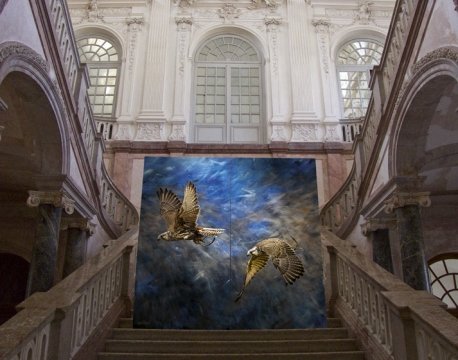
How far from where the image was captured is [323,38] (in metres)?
14.1

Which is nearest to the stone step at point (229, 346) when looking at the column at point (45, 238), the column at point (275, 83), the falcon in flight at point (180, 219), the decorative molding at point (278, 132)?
the falcon in flight at point (180, 219)

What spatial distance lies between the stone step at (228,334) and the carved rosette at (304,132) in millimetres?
7063

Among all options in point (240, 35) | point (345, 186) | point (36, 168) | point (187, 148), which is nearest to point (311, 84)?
point (240, 35)

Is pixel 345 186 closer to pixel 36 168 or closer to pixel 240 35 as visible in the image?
pixel 36 168

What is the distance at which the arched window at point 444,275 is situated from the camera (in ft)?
34.1

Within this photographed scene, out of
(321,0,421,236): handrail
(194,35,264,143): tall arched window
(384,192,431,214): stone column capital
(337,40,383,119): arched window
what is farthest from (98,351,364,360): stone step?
(337,40,383,119): arched window

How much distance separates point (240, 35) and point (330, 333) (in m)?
10.4

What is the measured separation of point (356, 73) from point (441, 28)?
8732mm

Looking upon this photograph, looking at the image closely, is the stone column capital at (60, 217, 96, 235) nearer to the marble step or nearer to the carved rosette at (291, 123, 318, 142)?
the marble step

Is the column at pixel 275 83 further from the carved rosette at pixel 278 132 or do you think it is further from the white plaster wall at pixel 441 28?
the white plaster wall at pixel 441 28

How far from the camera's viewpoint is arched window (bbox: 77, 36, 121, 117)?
13352 mm

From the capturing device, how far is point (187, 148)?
12.1m

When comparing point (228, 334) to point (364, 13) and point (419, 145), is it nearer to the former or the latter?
point (419, 145)

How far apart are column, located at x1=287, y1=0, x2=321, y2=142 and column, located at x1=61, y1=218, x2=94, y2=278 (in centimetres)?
622
